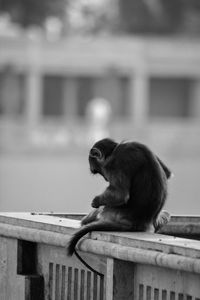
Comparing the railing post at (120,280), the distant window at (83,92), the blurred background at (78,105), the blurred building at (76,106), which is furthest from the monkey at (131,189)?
the distant window at (83,92)

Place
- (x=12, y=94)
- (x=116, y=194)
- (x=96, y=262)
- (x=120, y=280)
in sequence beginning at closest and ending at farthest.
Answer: (x=120, y=280) < (x=96, y=262) < (x=116, y=194) < (x=12, y=94)

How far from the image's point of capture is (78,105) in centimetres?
3841

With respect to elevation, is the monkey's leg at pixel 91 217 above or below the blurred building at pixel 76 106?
below

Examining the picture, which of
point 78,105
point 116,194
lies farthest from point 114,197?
point 78,105

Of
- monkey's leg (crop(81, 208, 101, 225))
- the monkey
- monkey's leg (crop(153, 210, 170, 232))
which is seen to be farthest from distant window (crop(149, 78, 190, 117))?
the monkey

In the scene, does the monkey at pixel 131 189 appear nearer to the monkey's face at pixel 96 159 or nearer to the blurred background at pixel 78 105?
the monkey's face at pixel 96 159

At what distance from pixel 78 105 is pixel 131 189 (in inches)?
1284

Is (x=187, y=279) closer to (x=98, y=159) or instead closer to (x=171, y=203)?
(x=98, y=159)

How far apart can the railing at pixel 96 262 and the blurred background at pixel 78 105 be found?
89.0ft

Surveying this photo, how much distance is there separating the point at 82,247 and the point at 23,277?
0.69m

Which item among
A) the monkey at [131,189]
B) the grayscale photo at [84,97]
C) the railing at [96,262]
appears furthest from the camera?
the grayscale photo at [84,97]

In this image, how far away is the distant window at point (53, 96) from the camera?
37281mm

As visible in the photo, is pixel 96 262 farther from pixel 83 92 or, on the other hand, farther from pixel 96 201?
pixel 83 92

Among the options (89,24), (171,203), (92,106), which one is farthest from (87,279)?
(89,24)
